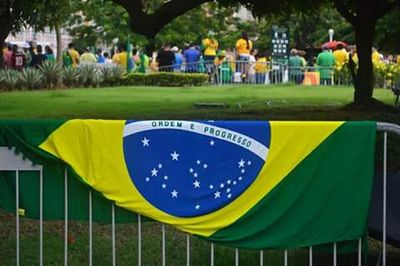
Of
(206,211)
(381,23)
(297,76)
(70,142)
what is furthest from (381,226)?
(297,76)

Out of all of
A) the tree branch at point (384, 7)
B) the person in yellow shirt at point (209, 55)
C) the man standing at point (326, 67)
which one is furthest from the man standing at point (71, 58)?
the tree branch at point (384, 7)

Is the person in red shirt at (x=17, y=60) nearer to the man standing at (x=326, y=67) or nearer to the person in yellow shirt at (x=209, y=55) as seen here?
the person in yellow shirt at (x=209, y=55)

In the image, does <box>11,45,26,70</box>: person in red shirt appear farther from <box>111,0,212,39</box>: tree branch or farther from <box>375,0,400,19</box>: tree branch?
<box>111,0,212,39</box>: tree branch

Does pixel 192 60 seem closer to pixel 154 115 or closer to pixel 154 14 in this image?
pixel 154 115

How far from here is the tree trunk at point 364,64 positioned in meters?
15.8

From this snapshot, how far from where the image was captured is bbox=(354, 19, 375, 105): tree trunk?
621 inches

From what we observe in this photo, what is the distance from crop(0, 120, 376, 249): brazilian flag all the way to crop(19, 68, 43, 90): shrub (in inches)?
800

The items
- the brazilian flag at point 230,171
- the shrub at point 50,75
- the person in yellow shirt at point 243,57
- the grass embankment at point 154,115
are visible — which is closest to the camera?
the brazilian flag at point 230,171

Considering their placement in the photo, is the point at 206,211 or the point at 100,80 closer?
the point at 206,211

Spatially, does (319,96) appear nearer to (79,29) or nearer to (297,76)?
(297,76)

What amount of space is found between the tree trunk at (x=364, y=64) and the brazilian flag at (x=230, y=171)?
36.3ft

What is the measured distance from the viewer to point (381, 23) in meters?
17.5

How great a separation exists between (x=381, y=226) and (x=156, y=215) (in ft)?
4.90

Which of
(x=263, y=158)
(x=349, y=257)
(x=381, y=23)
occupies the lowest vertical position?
(x=349, y=257)
